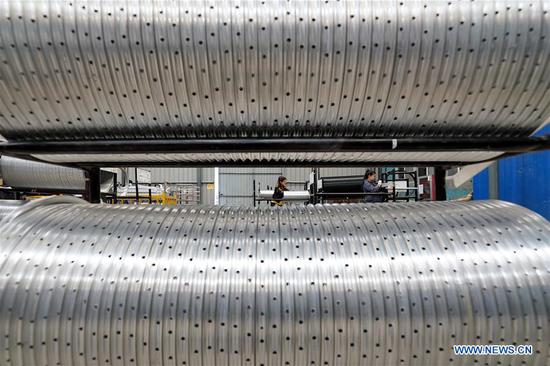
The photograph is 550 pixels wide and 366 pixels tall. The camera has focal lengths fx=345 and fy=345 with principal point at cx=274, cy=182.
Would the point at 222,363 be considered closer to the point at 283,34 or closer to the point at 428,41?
the point at 283,34

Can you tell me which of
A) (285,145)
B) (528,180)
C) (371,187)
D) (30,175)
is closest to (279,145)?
(285,145)

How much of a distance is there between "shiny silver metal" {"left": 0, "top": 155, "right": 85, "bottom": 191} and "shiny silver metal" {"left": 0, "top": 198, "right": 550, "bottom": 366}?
2.07m

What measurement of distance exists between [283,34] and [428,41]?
1.06 feet

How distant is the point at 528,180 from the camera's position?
72.6 inches

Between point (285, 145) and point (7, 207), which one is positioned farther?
point (7, 207)

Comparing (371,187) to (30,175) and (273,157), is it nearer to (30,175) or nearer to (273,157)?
(273,157)

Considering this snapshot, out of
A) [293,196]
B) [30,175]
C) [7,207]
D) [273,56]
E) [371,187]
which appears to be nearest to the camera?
[273,56]

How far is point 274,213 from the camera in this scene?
1.08m

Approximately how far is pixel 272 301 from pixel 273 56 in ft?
1.88

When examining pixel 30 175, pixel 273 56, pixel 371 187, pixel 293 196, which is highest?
pixel 273 56

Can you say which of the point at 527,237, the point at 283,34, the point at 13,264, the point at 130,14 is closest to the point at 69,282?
the point at 13,264

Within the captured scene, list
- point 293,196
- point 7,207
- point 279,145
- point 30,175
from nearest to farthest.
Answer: point 279,145 → point 7,207 → point 30,175 → point 293,196

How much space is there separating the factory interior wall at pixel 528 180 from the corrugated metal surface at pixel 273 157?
2.63 feet

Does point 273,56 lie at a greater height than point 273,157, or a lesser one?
greater
